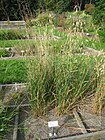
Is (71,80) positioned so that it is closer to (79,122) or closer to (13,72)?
(79,122)

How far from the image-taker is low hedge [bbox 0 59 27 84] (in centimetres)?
534

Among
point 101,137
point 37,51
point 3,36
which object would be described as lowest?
point 101,137

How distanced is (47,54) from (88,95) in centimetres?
87

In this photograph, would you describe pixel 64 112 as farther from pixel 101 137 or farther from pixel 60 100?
pixel 101 137

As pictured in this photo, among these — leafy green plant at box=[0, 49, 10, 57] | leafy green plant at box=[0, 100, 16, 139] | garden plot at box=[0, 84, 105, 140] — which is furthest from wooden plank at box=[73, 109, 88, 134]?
leafy green plant at box=[0, 49, 10, 57]

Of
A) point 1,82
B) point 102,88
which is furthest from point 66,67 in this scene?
point 1,82

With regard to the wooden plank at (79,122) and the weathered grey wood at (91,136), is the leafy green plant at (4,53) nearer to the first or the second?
the wooden plank at (79,122)

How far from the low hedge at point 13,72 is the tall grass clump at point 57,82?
1247 mm

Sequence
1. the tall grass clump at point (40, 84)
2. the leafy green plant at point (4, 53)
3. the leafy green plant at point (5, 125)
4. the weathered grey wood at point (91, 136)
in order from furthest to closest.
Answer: the leafy green plant at point (4, 53) < the tall grass clump at point (40, 84) < the leafy green plant at point (5, 125) < the weathered grey wood at point (91, 136)

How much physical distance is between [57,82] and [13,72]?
8.36 ft

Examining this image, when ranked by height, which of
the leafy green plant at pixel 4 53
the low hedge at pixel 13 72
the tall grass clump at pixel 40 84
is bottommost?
the tall grass clump at pixel 40 84

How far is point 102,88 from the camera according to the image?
352 cm

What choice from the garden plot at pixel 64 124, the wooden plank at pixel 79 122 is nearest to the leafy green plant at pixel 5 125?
the garden plot at pixel 64 124

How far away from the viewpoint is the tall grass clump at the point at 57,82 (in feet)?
11.5
